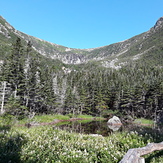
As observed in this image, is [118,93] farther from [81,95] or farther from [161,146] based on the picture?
[161,146]

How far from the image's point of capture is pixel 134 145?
25.0 feet

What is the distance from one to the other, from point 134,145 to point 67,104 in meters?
46.6

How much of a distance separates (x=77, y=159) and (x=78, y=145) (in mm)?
2127

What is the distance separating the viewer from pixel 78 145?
765 cm

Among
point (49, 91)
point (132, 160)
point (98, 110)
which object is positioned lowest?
point (98, 110)

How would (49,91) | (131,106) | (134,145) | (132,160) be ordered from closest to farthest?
(132,160) → (134,145) → (49,91) → (131,106)

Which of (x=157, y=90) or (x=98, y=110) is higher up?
(x=157, y=90)

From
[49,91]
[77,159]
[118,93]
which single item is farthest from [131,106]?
[77,159]

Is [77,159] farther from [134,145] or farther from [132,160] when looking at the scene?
[134,145]

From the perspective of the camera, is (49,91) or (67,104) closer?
(49,91)

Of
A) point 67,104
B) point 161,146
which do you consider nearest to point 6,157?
point 161,146

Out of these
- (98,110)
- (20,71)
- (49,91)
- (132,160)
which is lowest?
(98,110)

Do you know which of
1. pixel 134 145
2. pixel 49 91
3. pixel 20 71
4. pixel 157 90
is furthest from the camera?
pixel 49 91

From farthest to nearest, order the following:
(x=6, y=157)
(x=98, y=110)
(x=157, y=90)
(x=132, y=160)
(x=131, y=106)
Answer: (x=98, y=110) < (x=131, y=106) < (x=157, y=90) < (x=6, y=157) < (x=132, y=160)
